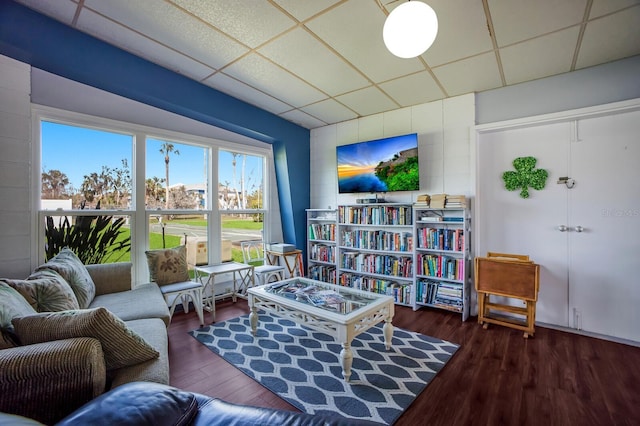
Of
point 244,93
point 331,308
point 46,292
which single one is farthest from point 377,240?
point 46,292

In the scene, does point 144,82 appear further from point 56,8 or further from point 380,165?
point 380,165

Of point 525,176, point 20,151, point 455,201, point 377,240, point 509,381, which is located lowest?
point 509,381

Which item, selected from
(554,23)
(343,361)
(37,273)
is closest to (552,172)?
(554,23)

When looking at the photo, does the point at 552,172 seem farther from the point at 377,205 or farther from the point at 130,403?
the point at 130,403

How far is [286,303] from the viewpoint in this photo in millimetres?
2365

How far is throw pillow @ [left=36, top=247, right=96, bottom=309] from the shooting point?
2.12 m

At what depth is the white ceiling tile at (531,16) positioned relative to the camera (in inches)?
72.7

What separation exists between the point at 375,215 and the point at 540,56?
231 centimetres

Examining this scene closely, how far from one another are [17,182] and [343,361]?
3.00m

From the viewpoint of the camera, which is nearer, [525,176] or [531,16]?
[531,16]

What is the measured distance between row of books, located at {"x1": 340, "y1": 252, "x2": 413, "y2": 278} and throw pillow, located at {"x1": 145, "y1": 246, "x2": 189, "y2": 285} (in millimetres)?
2163

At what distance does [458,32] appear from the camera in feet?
7.04

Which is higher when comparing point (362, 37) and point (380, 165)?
point (362, 37)

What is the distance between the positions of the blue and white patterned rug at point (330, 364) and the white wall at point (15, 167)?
160cm
